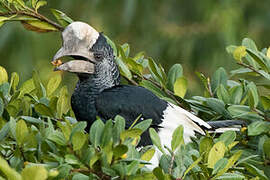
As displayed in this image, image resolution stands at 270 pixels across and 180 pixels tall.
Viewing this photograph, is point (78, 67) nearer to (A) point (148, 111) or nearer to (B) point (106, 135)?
(A) point (148, 111)

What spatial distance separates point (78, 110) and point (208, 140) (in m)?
0.54

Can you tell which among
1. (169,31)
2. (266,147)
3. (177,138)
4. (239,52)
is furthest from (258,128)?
(169,31)

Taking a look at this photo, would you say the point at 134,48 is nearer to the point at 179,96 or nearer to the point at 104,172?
the point at 179,96

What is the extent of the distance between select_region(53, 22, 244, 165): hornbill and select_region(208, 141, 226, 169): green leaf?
1.26ft

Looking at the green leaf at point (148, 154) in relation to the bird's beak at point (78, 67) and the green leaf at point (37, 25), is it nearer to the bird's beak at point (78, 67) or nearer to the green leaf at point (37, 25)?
the bird's beak at point (78, 67)

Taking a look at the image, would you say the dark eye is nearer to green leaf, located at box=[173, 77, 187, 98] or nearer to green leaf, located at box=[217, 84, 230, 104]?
green leaf, located at box=[173, 77, 187, 98]

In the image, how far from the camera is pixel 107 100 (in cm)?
193

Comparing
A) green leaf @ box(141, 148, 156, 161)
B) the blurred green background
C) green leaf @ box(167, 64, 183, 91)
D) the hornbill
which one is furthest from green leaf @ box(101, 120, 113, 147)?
the blurred green background

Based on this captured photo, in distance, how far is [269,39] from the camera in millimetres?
6961

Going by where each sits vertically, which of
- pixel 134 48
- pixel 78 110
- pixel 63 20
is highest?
pixel 63 20

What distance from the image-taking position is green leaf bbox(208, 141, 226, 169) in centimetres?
146

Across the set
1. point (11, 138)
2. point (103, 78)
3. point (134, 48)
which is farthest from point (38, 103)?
point (134, 48)

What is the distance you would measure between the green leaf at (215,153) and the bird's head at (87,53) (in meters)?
0.57

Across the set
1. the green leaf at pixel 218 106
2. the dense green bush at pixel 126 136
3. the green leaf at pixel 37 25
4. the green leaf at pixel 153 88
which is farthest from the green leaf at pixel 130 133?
the green leaf at pixel 37 25
